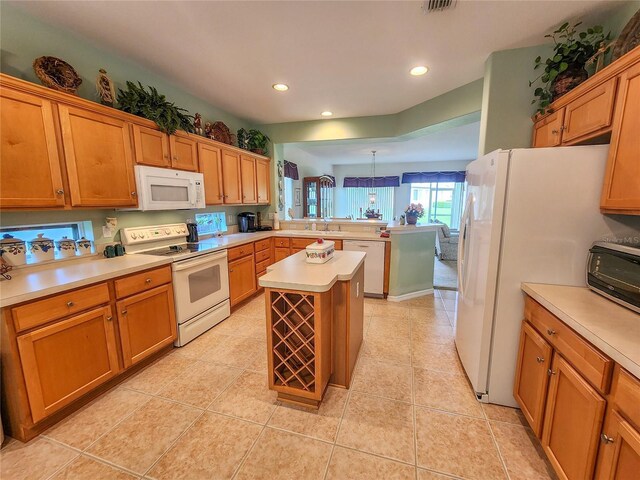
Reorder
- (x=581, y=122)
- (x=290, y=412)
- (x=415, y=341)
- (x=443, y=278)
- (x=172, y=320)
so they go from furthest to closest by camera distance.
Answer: (x=443, y=278) < (x=415, y=341) < (x=172, y=320) < (x=290, y=412) < (x=581, y=122)

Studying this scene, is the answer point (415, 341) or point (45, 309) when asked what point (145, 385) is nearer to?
point (45, 309)

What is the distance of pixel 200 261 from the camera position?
2.59 meters

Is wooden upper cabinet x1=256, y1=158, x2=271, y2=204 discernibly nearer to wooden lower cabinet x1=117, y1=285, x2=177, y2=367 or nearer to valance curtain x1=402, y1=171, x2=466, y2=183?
wooden lower cabinet x1=117, y1=285, x2=177, y2=367

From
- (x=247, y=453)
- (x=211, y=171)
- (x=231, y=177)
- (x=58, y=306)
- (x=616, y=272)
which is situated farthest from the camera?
(x=231, y=177)

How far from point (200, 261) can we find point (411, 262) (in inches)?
106

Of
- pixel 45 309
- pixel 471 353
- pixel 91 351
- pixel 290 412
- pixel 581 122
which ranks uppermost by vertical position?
pixel 581 122

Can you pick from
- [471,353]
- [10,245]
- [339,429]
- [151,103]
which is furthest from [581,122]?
[10,245]

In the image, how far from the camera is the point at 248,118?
4074mm

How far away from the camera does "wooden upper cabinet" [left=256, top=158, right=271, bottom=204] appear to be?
4.14 meters

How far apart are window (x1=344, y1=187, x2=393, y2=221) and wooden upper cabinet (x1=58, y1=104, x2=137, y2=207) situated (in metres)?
7.31

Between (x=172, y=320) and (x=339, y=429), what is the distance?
170 cm

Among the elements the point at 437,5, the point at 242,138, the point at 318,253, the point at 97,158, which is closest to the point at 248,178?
the point at 242,138

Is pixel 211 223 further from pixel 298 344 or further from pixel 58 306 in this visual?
pixel 298 344

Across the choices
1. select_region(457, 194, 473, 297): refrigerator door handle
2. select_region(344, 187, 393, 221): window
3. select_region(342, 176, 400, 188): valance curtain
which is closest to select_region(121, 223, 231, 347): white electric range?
select_region(457, 194, 473, 297): refrigerator door handle
